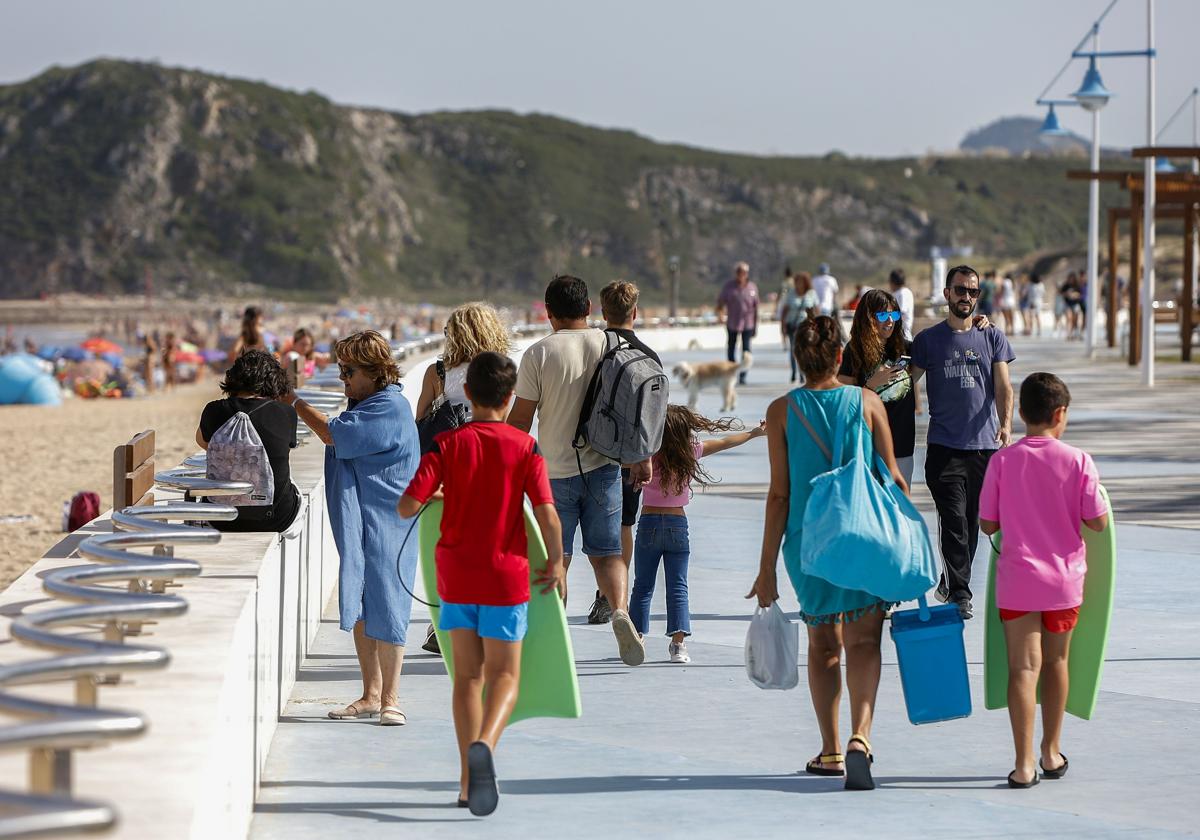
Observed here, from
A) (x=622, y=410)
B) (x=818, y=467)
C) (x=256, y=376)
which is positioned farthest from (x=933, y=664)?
(x=256, y=376)

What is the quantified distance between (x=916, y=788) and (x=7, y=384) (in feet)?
139

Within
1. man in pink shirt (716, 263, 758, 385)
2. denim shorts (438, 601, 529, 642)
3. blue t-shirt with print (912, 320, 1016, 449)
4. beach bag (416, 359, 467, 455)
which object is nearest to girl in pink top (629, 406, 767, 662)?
beach bag (416, 359, 467, 455)

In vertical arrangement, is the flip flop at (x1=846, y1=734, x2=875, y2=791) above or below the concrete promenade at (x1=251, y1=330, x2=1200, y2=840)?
above

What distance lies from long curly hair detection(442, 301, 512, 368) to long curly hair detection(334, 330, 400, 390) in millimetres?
503

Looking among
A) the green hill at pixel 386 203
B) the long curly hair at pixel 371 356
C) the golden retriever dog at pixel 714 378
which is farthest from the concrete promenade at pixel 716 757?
the green hill at pixel 386 203

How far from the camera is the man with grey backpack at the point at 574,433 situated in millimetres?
7203

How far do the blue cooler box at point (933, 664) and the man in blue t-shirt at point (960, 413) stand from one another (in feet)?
9.34

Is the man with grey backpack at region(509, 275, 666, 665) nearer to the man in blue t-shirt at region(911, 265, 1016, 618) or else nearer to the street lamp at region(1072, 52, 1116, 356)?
the man in blue t-shirt at region(911, 265, 1016, 618)

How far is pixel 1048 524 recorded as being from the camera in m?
5.70

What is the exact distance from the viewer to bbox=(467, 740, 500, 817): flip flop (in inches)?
205

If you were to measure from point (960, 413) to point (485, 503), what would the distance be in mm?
3866

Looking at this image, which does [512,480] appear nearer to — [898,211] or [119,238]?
[119,238]

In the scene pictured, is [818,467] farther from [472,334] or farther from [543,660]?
[472,334]

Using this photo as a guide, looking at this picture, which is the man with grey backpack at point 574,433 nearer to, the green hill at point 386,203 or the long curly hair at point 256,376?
the long curly hair at point 256,376
